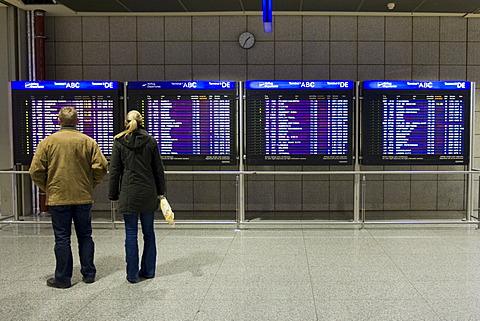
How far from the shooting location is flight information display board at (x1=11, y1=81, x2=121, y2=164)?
23.8 feet

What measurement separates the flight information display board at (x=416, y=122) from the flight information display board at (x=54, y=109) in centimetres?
379

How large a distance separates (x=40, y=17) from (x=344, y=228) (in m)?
5.88

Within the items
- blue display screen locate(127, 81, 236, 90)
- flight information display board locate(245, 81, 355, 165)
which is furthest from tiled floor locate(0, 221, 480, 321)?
blue display screen locate(127, 81, 236, 90)

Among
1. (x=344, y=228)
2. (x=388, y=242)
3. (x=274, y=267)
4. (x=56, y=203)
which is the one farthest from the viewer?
(x=344, y=228)

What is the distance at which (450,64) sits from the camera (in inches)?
323

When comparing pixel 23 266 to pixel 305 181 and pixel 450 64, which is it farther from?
pixel 450 64

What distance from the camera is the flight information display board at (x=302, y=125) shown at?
712cm

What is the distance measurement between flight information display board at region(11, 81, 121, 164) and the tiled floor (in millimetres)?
1381

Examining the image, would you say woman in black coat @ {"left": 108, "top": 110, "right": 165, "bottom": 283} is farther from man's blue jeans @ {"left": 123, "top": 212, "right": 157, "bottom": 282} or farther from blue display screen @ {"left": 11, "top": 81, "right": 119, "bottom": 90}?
blue display screen @ {"left": 11, "top": 81, "right": 119, "bottom": 90}

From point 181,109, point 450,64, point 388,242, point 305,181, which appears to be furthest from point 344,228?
point 450,64

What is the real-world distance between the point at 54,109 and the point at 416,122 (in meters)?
5.40

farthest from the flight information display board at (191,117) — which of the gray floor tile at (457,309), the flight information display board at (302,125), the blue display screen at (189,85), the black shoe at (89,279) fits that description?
the gray floor tile at (457,309)

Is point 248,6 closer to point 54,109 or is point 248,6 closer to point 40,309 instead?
point 54,109

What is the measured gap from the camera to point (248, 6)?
7.58 metres
